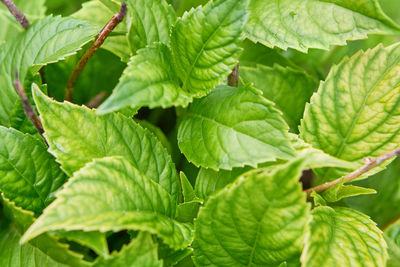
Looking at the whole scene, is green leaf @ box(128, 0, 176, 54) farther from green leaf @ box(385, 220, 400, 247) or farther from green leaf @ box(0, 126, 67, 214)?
green leaf @ box(385, 220, 400, 247)

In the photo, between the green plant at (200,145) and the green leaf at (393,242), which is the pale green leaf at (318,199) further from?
the green leaf at (393,242)

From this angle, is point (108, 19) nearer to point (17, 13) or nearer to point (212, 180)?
point (17, 13)

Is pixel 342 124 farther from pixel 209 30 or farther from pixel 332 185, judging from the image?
pixel 209 30

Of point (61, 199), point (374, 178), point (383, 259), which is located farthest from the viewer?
point (374, 178)

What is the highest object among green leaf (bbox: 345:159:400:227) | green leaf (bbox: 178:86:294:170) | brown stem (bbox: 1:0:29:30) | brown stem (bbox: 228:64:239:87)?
brown stem (bbox: 1:0:29:30)

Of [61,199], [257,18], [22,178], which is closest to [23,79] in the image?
[22,178]

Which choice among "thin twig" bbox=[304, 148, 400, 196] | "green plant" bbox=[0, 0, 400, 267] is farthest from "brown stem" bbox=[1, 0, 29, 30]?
"thin twig" bbox=[304, 148, 400, 196]
